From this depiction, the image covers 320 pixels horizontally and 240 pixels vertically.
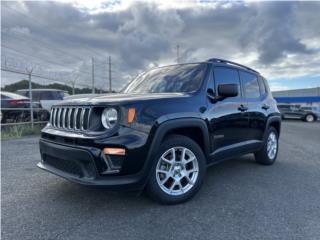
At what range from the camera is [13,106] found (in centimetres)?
1079

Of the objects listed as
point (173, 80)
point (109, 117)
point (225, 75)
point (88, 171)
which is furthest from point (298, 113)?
point (88, 171)

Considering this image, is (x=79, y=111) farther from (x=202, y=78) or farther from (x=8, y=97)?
(x=8, y=97)

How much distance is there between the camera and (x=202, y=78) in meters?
3.98

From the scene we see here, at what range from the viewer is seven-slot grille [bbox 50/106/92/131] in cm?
312

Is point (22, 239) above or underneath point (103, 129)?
underneath

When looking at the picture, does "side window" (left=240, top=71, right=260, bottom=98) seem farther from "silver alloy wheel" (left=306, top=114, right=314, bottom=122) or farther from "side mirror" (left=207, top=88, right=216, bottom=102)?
"silver alloy wheel" (left=306, top=114, right=314, bottom=122)

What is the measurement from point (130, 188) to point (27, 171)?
9.39 ft

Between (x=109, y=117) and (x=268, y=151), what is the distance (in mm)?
3824

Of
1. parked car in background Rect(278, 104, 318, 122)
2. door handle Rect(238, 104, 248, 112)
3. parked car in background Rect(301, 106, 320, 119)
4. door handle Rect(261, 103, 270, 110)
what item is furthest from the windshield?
parked car in background Rect(301, 106, 320, 119)

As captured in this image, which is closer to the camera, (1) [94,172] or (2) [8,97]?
(1) [94,172]

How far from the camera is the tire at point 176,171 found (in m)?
3.25

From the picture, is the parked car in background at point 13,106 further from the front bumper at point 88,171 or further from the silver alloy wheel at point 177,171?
the silver alloy wheel at point 177,171

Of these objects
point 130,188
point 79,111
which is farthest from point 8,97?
point 130,188

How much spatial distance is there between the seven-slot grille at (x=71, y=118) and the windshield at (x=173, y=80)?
4.34ft
